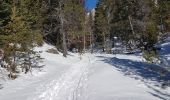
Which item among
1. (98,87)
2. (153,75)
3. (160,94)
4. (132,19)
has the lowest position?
(160,94)

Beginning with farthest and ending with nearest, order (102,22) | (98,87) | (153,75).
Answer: (102,22), (153,75), (98,87)

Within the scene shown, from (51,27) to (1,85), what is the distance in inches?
1028

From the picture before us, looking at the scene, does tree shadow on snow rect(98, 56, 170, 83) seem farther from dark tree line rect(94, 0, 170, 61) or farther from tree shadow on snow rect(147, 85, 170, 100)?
dark tree line rect(94, 0, 170, 61)

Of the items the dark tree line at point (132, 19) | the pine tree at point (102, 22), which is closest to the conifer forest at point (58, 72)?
the dark tree line at point (132, 19)

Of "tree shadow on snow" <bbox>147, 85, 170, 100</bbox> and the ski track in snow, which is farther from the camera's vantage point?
the ski track in snow

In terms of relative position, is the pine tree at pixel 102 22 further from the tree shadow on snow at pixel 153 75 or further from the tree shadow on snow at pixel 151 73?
the tree shadow on snow at pixel 151 73

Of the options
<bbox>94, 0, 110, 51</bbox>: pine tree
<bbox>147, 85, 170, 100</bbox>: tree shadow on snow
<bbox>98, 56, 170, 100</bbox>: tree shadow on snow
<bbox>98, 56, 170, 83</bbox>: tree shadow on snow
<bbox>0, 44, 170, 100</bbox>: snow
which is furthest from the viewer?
<bbox>94, 0, 110, 51</bbox>: pine tree

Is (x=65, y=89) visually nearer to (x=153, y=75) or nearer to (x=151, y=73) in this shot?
(x=153, y=75)

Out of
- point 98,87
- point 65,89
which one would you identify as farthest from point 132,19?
point 65,89

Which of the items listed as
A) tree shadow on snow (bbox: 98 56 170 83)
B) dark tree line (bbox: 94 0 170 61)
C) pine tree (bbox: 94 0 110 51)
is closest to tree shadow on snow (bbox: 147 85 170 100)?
tree shadow on snow (bbox: 98 56 170 83)

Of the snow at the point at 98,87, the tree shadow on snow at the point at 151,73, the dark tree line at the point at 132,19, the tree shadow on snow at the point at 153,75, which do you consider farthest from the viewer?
the dark tree line at the point at 132,19

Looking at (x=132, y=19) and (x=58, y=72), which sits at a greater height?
(x=132, y=19)

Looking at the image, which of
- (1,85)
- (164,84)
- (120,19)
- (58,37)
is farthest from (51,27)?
(164,84)

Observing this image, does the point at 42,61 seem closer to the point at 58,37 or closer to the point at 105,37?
the point at 58,37
